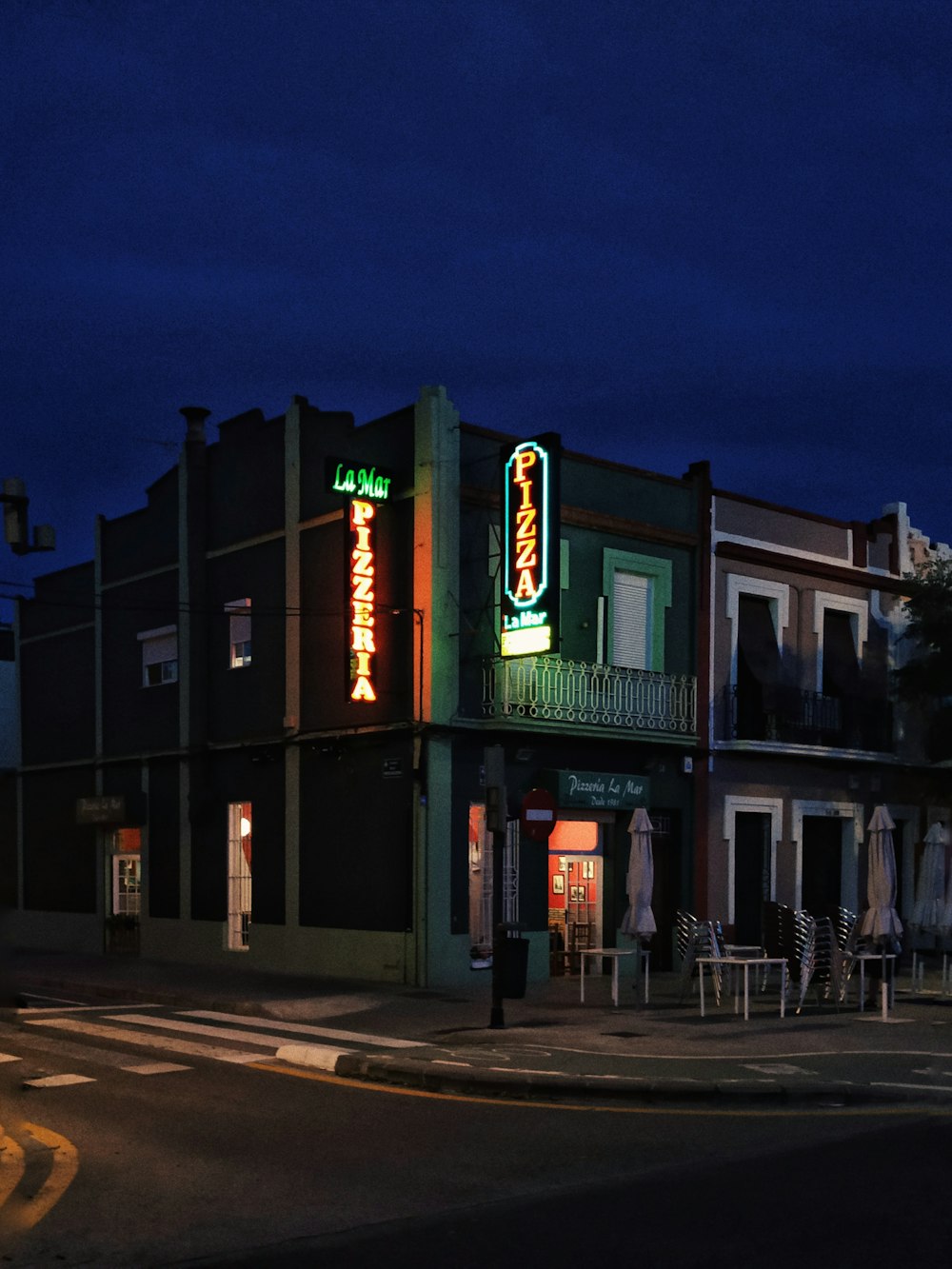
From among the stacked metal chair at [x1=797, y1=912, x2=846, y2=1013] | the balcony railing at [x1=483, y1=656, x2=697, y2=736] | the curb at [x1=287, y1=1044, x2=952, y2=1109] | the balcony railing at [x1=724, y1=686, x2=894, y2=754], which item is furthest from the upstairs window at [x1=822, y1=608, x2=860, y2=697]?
the curb at [x1=287, y1=1044, x2=952, y2=1109]

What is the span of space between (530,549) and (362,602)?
2594mm

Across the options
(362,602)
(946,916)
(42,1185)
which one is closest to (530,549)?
(362,602)

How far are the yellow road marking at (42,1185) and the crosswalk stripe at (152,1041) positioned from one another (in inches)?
152

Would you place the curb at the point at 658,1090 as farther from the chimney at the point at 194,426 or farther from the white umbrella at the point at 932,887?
the chimney at the point at 194,426

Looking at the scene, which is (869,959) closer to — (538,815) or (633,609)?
(538,815)

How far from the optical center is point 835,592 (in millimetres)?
26906

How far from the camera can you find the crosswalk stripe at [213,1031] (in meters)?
15.2

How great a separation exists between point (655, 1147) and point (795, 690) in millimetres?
16725

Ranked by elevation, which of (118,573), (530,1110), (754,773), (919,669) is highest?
(118,573)

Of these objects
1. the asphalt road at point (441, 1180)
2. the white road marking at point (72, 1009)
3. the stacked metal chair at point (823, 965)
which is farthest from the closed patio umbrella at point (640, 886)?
the asphalt road at point (441, 1180)

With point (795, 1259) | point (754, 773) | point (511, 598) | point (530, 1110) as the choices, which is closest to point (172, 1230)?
point (795, 1259)

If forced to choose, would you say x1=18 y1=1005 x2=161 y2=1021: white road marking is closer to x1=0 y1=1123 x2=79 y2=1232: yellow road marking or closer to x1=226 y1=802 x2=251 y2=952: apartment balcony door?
x1=226 y1=802 x2=251 y2=952: apartment balcony door

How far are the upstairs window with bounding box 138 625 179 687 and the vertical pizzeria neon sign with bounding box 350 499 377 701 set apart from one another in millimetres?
6208

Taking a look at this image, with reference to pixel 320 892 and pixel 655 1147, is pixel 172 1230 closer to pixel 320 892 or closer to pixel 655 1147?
pixel 655 1147
